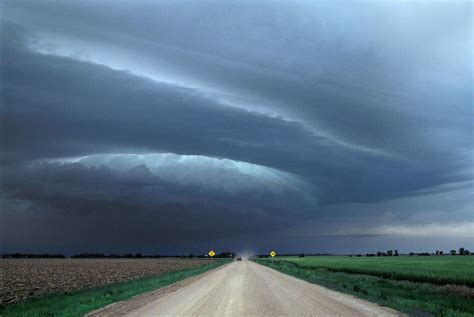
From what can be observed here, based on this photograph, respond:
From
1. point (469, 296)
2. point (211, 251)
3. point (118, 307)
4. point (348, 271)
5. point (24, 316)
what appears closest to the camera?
point (24, 316)

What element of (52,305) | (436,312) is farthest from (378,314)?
(52,305)

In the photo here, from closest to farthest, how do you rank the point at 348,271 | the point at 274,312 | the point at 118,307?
the point at 274,312 < the point at 118,307 < the point at 348,271

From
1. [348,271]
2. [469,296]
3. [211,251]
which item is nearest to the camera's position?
[469,296]

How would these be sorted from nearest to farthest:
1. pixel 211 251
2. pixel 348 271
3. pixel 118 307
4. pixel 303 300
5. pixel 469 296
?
pixel 118 307
pixel 303 300
pixel 469 296
pixel 348 271
pixel 211 251

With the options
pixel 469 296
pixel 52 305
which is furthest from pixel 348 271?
pixel 52 305

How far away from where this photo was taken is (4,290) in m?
30.7

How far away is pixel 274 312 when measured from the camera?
671 inches

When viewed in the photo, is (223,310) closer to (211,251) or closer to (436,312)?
(436,312)

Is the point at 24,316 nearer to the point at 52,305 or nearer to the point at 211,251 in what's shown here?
the point at 52,305

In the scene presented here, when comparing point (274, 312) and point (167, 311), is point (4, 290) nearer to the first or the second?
point (167, 311)

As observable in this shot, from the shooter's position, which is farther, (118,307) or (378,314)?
(118,307)

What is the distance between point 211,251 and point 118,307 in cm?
9894

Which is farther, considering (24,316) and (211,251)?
(211,251)

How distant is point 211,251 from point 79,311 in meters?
100
